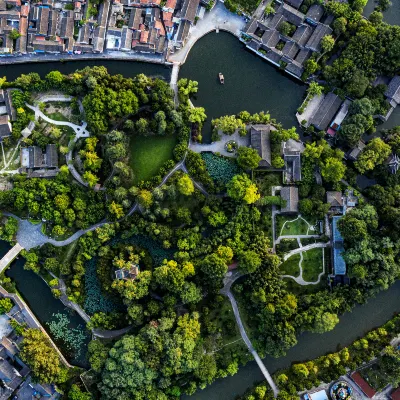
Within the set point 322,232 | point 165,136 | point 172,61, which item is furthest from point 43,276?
point 322,232

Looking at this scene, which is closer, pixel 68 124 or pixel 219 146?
pixel 68 124

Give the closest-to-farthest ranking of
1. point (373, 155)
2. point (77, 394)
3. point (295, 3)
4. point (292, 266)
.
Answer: point (77, 394)
point (373, 155)
point (292, 266)
point (295, 3)

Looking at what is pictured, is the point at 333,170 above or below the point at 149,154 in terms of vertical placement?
above

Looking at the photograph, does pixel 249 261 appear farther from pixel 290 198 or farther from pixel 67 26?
pixel 67 26

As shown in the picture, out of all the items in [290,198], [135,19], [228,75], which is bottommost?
[290,198]

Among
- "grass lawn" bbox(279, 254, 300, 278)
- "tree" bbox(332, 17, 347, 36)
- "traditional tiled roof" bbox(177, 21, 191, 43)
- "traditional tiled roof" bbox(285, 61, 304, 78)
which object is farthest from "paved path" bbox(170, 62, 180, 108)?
"grass lawn" bbox(279, 254, 300, 278)

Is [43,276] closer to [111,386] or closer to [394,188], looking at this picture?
[111,386]

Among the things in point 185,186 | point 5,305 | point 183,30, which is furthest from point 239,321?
point 183,30
